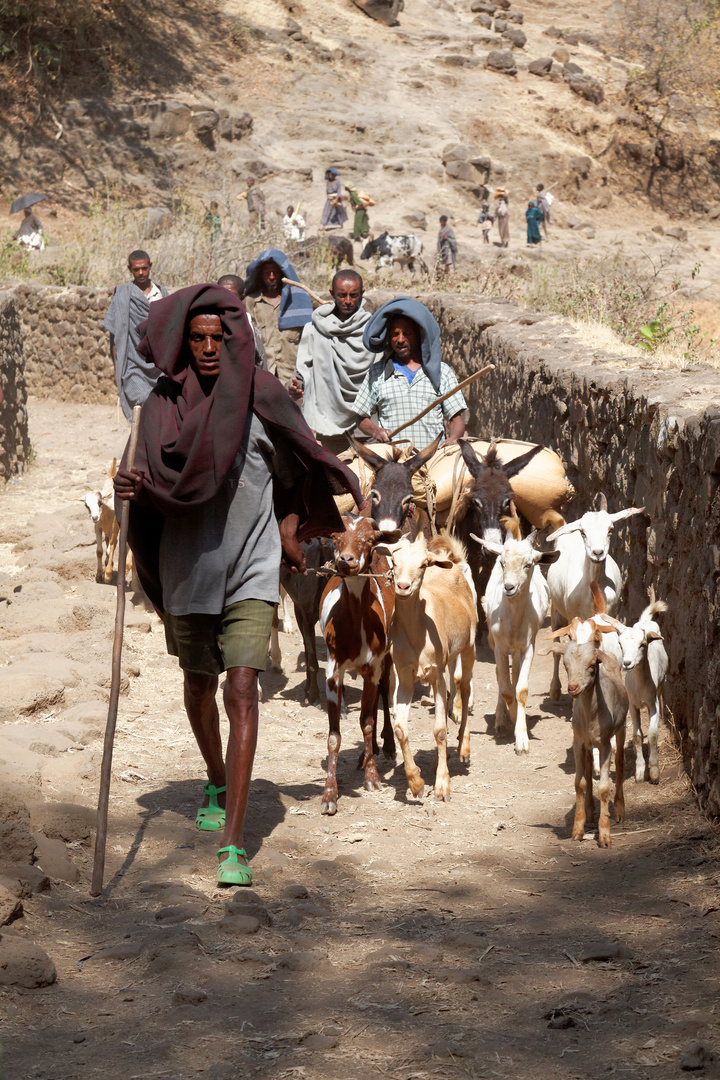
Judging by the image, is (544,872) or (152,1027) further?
(544,872)

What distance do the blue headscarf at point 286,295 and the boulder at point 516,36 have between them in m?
38.6

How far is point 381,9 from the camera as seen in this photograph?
1812 inches

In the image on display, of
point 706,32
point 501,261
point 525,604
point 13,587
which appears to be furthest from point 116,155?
point 525,604

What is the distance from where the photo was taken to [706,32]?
1719 inches

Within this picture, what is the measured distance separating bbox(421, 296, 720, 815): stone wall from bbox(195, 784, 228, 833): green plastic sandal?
7.14ft

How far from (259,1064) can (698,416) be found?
159 inches

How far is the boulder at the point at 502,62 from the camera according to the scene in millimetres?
44375

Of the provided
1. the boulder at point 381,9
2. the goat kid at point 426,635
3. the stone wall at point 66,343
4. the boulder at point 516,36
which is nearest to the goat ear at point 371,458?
the goat kid at point 426,635

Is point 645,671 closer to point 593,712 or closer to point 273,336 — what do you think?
point 593,712

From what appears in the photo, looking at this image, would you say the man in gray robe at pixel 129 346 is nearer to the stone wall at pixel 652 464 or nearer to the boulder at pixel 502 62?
the stone wall at pixel 652 464

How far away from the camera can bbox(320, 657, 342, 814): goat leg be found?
585 centimetres

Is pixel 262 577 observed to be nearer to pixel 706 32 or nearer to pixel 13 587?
pixel 13 587

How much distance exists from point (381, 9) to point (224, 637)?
46.2m

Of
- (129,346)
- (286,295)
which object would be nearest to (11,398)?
(286,295)
